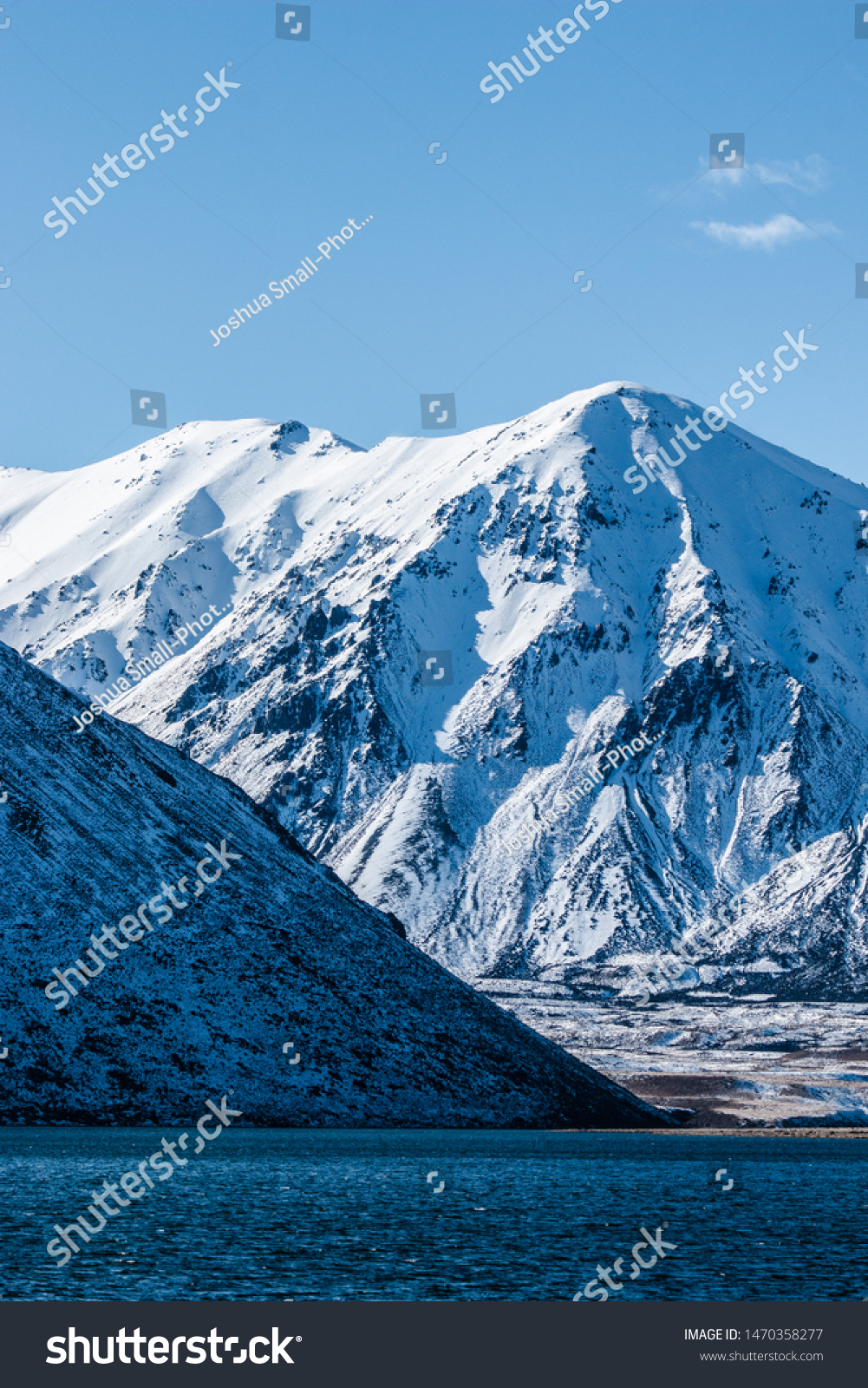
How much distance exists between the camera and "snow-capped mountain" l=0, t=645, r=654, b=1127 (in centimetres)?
14550

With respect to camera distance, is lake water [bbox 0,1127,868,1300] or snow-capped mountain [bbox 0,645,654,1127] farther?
snow-capped mountain [bbox 0,645,654,1127]

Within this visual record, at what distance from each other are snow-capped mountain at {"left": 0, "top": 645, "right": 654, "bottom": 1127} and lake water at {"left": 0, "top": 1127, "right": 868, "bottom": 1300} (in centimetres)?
607

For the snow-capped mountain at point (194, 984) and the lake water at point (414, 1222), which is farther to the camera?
the snow-capped mountain at point (194, 984)

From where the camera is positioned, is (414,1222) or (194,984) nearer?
(414,1222)

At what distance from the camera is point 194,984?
515 ft

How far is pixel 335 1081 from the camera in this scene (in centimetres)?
15400

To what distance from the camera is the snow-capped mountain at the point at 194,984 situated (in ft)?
477

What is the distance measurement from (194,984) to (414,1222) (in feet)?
252

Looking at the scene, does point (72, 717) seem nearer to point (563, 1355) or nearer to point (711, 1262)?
point (711, 1262)

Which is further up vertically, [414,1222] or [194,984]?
[194,984]

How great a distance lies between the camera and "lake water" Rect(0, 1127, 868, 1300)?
61.9 metres

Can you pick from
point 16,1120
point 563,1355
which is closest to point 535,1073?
point 16,1120

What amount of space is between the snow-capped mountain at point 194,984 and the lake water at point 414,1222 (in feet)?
19.9

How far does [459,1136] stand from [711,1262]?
89.2 meters
